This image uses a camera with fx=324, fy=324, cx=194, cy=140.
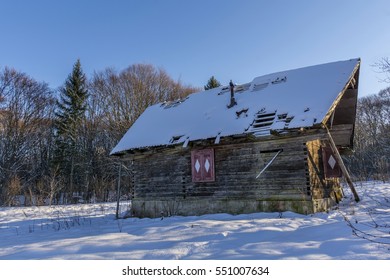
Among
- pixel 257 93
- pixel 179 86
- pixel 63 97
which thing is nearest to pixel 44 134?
pixel 63 97

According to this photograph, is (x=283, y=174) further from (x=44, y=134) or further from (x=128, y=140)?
(x=44, y=134)

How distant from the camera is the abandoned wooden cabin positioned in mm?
11047

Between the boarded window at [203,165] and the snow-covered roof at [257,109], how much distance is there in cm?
76

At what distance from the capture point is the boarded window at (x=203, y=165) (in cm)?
1283

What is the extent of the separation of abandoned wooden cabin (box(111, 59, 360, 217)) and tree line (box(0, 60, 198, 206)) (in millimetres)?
21261

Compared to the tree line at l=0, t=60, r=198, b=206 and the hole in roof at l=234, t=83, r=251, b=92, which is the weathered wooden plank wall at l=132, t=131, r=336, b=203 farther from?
the tree line at l=0, t=60, r=198, b=206

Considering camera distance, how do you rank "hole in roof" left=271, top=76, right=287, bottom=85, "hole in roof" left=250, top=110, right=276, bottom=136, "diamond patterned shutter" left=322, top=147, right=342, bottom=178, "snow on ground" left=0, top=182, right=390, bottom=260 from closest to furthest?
"snow on ground" left=0, top=182, right=390, bottom=260, "hole in roof" left=250, top=110, right=276, bottom=136, "diamond patterned shutter" left=322, top=147, right=342, bottom=178, "hole in roof" left=271, top=76, right=287, bottom=85

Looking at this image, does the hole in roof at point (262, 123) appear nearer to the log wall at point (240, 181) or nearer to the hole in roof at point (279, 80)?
the log wall at point (240, 181)

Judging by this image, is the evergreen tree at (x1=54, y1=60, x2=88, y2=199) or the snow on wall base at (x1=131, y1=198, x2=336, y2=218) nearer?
the snow on wall base at (x1=131, y1=198, x2=336, y2=218)

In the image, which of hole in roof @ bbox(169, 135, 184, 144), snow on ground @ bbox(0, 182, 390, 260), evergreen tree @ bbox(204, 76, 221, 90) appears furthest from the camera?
evergreen tree @ bbox(204, 76, 221, 90)

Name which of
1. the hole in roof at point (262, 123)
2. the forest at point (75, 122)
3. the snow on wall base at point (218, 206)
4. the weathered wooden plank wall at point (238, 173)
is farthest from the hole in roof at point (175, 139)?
the forest at point (75, 122)

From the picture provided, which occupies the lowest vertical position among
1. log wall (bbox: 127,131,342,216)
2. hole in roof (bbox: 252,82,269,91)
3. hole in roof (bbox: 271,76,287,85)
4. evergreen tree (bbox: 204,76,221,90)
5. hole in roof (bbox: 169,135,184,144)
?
log wall (bbox: 127,131,342,216)

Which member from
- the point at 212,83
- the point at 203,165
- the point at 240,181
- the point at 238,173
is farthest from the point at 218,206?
the point at 212,83

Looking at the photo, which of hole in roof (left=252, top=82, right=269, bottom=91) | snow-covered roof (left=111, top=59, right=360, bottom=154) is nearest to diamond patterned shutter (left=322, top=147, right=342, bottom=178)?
snow-covered roof (left=111, top=59, right=360, bottom=154)
